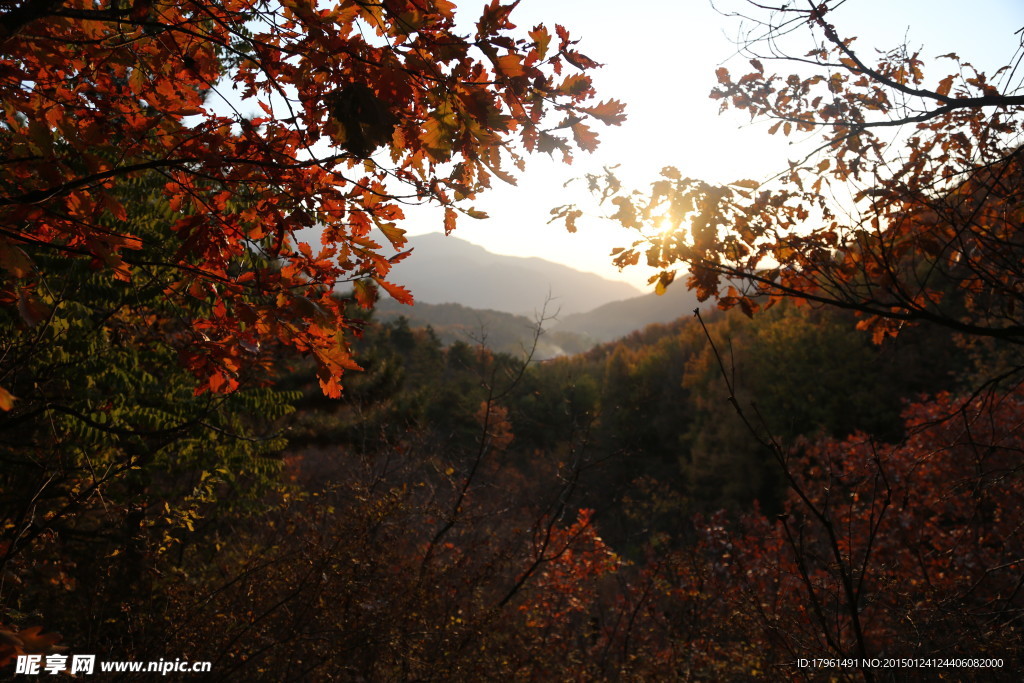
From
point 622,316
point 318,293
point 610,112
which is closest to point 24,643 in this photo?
point 318,293

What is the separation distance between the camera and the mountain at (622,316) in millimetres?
106625

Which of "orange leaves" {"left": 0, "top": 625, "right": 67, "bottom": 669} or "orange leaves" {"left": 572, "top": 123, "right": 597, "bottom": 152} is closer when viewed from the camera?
"orange leaves" {"left": 0, "top": 625, "right": 67, "bottom": 669}

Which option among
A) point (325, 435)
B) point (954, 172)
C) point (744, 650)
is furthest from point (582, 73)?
point (325, 435)

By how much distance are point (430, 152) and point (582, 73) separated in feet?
2.04

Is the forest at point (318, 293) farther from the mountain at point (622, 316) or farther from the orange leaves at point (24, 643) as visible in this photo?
the mountain at point (622, 316)

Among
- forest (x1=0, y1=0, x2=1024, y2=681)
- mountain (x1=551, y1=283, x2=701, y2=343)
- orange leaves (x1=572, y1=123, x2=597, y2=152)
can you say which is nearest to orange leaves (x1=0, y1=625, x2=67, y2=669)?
forest (x1=0, y1=0, x2=1024, y2=681)

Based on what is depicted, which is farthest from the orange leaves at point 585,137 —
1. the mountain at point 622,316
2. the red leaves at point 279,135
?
the mountain at point 622,316

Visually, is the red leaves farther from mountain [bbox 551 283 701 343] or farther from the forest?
mountain [bbox 551 283 701 343]

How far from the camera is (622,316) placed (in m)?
127

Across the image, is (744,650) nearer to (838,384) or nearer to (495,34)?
(495,34)

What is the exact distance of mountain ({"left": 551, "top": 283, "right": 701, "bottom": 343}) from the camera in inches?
4198

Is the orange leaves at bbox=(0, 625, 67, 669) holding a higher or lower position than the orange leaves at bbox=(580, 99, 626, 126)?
lower

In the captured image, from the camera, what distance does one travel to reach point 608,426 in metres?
31.0

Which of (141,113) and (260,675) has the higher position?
(141,113)
